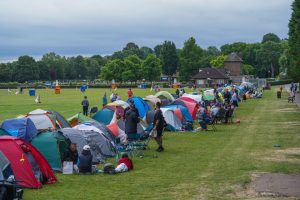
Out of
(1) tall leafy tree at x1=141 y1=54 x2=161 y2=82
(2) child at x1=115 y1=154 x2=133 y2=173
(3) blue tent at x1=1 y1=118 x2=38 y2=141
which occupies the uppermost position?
(1) tall leafy tree at x1=141 y1=54 x2=161 y2=82

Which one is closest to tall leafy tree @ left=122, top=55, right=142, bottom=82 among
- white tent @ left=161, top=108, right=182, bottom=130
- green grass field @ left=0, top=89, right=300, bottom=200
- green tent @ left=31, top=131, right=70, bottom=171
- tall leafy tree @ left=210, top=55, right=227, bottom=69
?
tall leafy tree @ left=210, top=55, right=227, bottom=69

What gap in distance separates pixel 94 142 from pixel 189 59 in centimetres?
12132

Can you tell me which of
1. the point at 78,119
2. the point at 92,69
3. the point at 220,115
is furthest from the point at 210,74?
the point at 78,119

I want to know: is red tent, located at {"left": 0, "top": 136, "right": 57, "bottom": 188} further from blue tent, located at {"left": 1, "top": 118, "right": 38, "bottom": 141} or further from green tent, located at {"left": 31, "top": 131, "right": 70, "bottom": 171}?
blue tent, located at {"left": 1, "top": 118, "right": 38, "bottom": 141}

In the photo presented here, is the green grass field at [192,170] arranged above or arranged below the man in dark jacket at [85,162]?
below

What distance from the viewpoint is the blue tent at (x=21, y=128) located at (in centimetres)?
1727

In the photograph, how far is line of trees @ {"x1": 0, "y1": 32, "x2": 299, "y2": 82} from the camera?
141 meters

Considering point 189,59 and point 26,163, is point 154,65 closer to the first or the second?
point 189,59

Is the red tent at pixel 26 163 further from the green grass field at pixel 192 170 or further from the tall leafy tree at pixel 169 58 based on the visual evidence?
the tall leafy tree at pixel 169 58

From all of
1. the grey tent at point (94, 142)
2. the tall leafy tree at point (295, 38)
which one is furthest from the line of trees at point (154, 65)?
the grey tent at point (94, 142)

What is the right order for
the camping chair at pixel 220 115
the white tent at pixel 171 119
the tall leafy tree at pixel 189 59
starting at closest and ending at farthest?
the white tent at pixel 171 119 → the camping chair at pixel 220 115 → the tall leafy tree at pixel 189 59

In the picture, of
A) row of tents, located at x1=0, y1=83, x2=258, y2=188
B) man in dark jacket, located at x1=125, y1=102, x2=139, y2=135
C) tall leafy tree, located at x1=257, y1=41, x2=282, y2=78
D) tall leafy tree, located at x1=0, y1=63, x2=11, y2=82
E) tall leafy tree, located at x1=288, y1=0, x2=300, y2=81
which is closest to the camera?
row of tents, located at x1=0, y1=83, x2=258, y2=188

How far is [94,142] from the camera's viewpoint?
61.4 ft

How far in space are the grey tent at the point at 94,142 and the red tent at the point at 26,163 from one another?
9.94 ft
